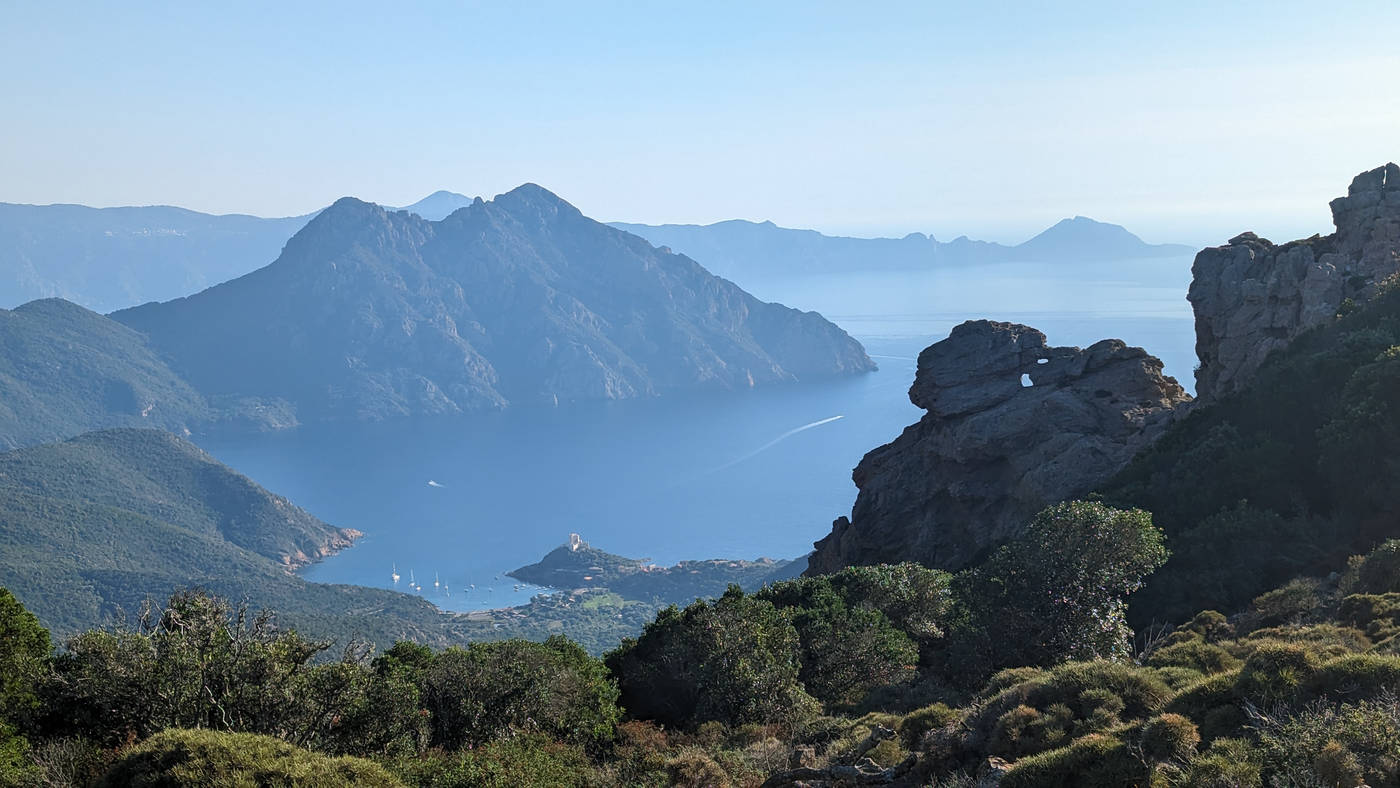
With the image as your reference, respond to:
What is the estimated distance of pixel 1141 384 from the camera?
48.5 m

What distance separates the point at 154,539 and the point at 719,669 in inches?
5830

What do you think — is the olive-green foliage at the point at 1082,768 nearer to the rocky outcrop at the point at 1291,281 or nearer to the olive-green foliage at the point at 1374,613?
the olive-green foliage at the point at 1374,613

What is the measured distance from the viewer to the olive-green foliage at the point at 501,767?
1789 centimetres

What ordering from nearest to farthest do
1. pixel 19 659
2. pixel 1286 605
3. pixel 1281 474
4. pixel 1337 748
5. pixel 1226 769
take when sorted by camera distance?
pixel 1337 748 < pixel 1226 769 < pixel 19 659 < pixel 1286 605 < pixel 1281 474

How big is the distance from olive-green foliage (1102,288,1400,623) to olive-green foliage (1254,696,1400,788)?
16.7m

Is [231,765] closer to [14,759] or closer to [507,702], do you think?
[14,759]

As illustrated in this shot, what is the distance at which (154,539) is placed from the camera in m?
151

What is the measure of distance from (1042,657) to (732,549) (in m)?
135

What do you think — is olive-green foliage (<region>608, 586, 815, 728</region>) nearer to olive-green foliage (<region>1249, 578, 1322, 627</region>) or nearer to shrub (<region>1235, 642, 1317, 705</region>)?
shrub (<region>1235, 642, 1317, 705</region>)

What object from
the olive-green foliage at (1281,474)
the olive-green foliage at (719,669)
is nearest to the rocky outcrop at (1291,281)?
the olive-green foliage at (1281,474)

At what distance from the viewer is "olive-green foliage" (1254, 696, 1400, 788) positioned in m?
12.4

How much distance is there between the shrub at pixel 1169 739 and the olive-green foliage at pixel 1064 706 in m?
1.51

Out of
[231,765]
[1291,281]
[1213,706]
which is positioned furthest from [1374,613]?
Result: [1291,281]

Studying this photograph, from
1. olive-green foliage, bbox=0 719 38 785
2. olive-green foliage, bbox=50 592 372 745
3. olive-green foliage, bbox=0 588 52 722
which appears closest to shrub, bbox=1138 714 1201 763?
olive-green foliage, bbox=50 592 372 745
